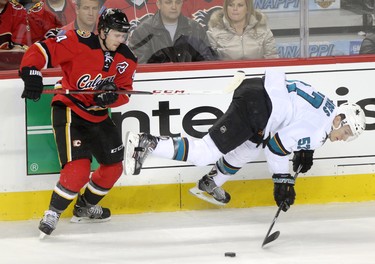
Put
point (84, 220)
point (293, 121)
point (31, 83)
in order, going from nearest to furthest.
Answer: point (31, 83)
point (293, 121)
point (84, 220)

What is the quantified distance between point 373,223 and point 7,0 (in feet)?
7.31

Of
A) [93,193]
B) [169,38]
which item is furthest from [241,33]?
[93,193]

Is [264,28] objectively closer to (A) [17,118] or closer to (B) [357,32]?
(B) [357,32]

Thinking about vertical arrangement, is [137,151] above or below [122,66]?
below

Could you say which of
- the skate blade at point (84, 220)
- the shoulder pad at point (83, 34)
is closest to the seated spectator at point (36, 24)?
the shoulder pad at point (83, 34)

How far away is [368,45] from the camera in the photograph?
5.25 meters

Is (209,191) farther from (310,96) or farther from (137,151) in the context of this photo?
(310,96)

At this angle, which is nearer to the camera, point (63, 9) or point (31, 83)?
point (31, 83)

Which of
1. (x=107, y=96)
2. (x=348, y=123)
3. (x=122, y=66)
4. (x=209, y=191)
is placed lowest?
(x=209, y=191)

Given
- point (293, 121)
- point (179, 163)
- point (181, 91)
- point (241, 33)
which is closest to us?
point (293, 121)

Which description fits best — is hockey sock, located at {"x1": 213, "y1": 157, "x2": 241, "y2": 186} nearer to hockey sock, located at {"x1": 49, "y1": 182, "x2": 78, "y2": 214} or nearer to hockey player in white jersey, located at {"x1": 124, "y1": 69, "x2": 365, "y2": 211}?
hockey player in white jersey, located at {"x1": 124, "y1": 69, "x2": 365, "y2": 211}

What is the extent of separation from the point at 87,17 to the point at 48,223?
111 cm

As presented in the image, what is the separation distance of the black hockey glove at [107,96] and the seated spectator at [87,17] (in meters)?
0.49

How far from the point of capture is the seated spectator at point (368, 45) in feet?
17.2
